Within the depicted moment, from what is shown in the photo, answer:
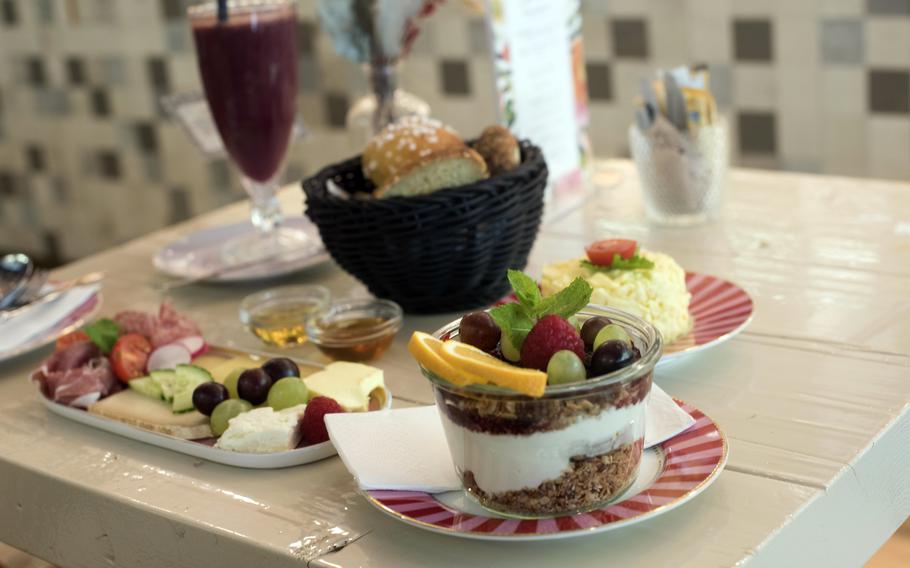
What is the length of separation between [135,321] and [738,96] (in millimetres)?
1779

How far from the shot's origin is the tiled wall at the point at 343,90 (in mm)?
2553

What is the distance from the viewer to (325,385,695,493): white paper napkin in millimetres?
978

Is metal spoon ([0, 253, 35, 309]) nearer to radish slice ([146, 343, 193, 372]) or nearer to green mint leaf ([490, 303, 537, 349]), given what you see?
radish slice ([146, 343, 193, 372])

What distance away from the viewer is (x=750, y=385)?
1.17 metres

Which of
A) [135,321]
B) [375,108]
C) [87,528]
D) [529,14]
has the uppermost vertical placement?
[529,14]

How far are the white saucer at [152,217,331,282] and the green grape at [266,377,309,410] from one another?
0.50 m

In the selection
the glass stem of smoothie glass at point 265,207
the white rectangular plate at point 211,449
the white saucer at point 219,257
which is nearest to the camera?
the white rectangular plate at point 211,449

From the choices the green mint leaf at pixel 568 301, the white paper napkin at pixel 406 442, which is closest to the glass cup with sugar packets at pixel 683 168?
the white paper napkin at pixel 406 442

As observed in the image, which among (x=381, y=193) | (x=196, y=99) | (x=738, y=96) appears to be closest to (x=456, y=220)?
(x=381, y=193)

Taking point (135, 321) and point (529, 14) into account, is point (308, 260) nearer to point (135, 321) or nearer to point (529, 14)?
point (135, 321)

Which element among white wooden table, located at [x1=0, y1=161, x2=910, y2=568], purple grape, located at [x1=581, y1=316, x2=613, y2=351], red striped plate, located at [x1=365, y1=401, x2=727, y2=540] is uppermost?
purple grape, located at [x1=581, y1=316, x2=613, y2=351]

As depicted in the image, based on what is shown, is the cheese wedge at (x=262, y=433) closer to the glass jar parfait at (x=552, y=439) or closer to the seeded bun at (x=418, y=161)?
the glass jar parfait at (x=552, y=439)

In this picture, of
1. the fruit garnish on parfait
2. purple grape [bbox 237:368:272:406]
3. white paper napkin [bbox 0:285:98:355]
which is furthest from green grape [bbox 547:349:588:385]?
white paper napkin [bbox 0:285:98:355]

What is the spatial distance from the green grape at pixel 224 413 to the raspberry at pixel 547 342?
0.35m
